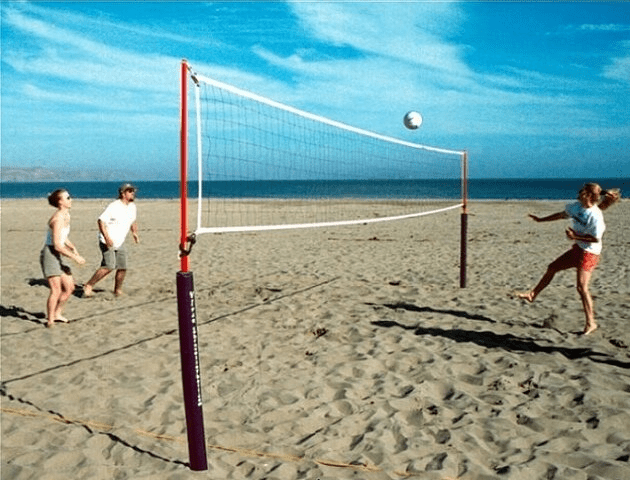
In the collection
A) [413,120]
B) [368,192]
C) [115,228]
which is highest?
[413,120]

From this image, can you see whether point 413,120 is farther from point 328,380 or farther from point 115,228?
point 328,380

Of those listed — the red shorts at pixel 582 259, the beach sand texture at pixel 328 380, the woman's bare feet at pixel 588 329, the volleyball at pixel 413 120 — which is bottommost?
the beach sand texture at pixel 328 380

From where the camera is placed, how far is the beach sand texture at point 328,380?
3064 millimetres

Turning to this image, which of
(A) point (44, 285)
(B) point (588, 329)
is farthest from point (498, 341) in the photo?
(A) point (44, 285)

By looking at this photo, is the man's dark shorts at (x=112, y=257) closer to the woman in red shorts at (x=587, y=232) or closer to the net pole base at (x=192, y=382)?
the net pole base at (x=192, y=382)

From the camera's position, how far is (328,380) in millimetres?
4191

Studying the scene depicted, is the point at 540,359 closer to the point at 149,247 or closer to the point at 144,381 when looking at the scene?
the point at 144,381

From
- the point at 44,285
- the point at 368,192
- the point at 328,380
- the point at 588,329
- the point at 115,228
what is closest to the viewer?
the point at 328,380

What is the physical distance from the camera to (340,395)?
3.92 meters

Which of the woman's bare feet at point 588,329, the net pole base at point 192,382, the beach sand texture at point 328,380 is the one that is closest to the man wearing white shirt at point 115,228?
the beach sand texture at point 328,380

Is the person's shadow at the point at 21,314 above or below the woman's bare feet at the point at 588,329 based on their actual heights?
below

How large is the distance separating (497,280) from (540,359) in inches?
137

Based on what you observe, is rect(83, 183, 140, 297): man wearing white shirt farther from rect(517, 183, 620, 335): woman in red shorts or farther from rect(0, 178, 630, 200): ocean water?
rect(0, 178, 630, 200): ocean water

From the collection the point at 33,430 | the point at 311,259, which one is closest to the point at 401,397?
the point at 33,430
